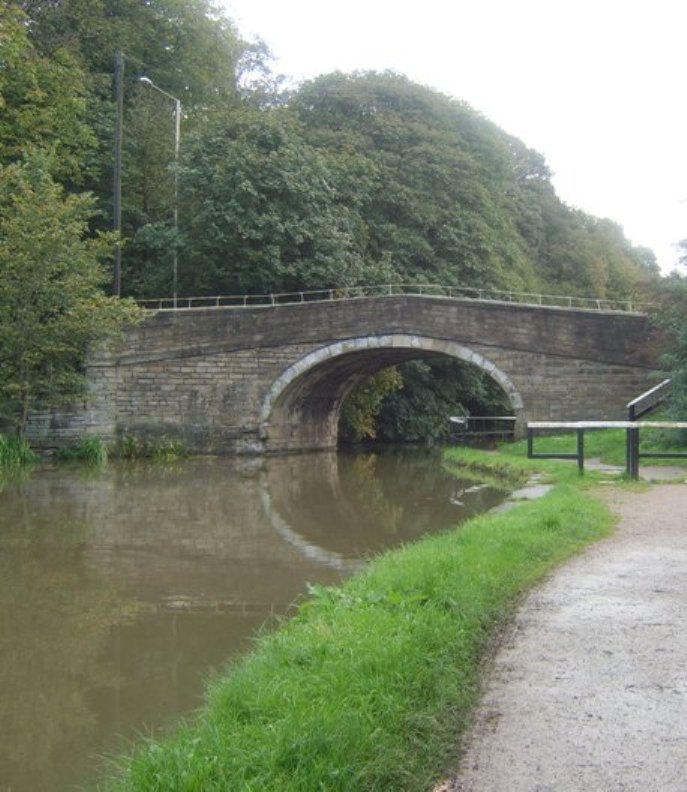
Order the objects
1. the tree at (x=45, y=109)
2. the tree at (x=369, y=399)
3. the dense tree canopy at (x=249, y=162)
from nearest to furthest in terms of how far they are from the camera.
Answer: the tree at (x=45, y=109) < the dense tree canopy at (x=249, y=162) < the tree at (x=369, y=399)

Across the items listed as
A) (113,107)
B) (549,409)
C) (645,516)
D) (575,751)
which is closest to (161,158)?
(113,107)

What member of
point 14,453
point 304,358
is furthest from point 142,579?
point 304,358

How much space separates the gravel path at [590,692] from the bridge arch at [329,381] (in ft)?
55.2

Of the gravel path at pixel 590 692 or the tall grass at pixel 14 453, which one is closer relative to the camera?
the gravel path at pixel 590 692

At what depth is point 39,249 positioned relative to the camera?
17.8m

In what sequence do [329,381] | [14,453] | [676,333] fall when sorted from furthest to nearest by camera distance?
[329,381]
[14,453]
[676,333]

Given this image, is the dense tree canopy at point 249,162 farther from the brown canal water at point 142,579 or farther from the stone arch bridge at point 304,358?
the brown canal water at point 142,579

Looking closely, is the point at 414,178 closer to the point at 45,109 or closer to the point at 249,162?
the point at 249,162

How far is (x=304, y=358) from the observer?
2305 centimetres

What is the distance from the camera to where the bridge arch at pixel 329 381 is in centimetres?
2264

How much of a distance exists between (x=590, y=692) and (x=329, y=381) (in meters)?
23.0

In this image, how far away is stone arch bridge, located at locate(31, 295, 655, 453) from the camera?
2197 centimetres

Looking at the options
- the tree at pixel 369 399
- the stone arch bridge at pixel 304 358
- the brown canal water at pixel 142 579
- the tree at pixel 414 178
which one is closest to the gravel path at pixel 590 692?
the brown canal water at pixel 142 579

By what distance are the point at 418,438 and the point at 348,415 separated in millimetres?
3250
